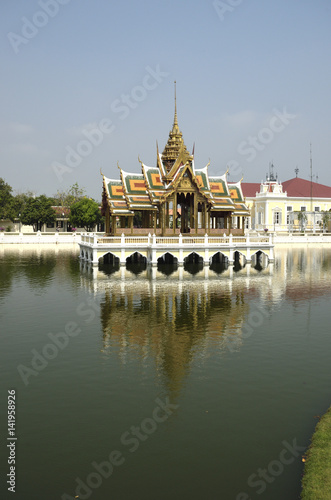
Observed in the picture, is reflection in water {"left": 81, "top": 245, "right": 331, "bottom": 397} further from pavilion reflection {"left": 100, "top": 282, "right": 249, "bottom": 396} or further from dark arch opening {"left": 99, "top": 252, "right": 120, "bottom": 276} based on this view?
dark arch opening {"left": 99, "top": 252, "right": 120, "bottom": 276}

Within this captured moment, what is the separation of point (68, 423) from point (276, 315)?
40.8 ft

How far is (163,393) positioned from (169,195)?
98.5 feet

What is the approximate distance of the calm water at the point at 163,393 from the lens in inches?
315

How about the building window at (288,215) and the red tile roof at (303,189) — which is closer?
the building window at (288,215)

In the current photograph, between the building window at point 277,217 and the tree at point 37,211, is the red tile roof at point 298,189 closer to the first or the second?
the building window at point 277,217

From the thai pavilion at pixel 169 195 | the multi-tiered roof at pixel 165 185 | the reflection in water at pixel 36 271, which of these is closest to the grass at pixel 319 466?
the reflection in water at pixel 36 271

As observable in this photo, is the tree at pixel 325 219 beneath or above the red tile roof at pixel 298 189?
beneath

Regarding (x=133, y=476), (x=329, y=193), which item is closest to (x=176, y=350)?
(x=133, y=476)

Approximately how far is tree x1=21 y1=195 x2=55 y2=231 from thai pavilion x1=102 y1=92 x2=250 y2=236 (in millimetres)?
45178

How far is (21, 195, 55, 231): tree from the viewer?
A: 88000 mm

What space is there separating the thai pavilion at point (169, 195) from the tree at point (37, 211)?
4518 cm

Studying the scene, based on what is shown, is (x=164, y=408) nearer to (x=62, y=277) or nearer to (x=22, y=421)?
(x=22, y=421)

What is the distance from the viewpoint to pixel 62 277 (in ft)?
107

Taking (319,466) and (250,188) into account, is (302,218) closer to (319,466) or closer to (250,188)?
(250,188)
